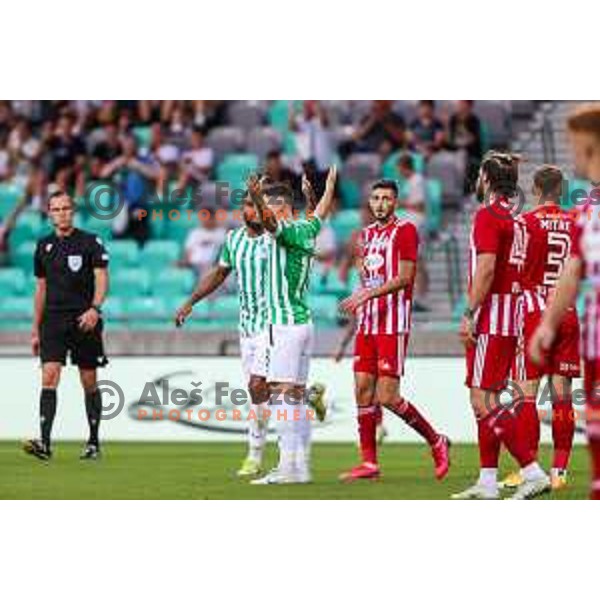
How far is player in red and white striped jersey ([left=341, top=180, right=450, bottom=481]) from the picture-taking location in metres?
12.8

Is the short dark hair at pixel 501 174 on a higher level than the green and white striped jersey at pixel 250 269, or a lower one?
higher

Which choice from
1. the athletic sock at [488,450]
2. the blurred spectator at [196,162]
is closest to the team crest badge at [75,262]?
the athletic sock at [488,450]

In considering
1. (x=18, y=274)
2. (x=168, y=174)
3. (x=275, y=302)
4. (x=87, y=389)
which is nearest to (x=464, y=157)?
(x=168, y=174)

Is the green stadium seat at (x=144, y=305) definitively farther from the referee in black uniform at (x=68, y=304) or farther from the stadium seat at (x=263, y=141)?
the referee in black uniform at (x=68, y=304)

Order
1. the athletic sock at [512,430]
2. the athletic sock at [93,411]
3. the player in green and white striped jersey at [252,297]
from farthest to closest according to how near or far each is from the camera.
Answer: the athletic sock at [93,411] → the player in green and white striped jersey at [252,297] → the athletic sock at [512,430]

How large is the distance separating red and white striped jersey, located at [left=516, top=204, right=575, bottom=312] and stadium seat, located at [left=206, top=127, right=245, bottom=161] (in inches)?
426

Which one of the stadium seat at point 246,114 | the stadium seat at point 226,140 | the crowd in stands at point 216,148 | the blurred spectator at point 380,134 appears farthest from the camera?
the stadium seat at point 246,114

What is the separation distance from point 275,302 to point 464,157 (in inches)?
373

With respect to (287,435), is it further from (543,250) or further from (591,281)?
(591,281)

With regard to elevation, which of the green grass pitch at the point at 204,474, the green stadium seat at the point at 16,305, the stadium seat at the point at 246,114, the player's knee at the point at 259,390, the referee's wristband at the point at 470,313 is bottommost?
the green grass pitch at the point at 204,474

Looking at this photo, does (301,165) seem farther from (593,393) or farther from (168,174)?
(593,393)

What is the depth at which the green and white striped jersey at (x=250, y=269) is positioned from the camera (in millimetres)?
13680

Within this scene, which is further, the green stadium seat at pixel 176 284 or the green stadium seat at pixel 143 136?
the green stadium seat at pixel 143 136

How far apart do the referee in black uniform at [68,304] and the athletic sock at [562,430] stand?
12.8 ft
